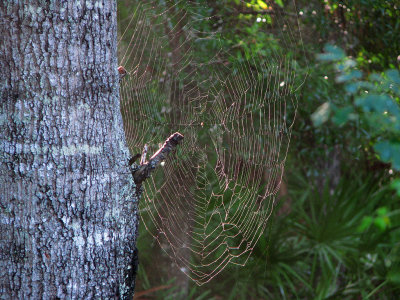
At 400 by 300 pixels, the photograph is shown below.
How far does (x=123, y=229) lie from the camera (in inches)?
60.2

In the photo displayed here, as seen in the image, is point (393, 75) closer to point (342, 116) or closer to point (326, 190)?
point (342, 116)

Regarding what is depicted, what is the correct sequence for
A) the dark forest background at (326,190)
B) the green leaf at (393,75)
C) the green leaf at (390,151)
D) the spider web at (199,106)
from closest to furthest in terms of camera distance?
the green leaf at (390,151), the green leaf at (393,75), the spider web at (199,106), the dark forest background at (326,190)

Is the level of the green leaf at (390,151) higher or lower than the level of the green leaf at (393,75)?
lower

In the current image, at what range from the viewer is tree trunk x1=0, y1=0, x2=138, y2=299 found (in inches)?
54.7

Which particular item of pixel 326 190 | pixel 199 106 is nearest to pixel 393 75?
pixel 199 106

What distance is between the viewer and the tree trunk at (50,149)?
1.39 metres

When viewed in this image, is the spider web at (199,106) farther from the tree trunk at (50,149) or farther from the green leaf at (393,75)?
the green leaf at (393,75)

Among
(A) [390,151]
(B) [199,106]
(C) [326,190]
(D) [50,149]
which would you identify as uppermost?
(A) [390,151]

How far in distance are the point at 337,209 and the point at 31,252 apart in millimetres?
2329

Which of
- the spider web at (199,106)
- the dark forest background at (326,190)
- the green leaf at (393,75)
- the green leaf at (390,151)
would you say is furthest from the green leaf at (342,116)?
the dark forest background at (326,190)

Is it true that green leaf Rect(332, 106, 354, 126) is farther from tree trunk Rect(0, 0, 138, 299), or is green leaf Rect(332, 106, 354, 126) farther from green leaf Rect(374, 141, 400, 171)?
tree trunk Rect(0, 0, 138, 299)

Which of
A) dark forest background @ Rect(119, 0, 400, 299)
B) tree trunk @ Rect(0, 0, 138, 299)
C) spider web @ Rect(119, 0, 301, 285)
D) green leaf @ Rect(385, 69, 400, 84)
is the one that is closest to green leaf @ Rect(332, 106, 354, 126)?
green leaf @ Rect(385, 69, 400, 84)

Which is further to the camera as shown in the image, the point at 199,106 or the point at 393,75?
the point at 199,106

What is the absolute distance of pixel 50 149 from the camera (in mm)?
1403
